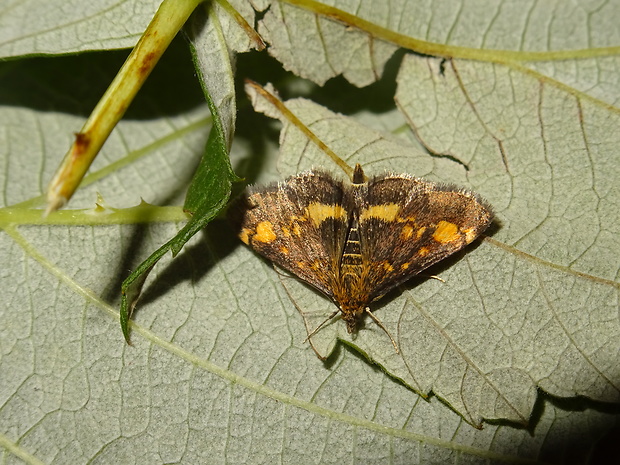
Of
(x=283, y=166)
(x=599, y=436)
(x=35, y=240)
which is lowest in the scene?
(x=35, y=240)

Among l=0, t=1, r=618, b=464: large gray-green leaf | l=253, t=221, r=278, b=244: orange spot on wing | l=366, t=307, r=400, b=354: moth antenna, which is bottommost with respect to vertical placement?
l=0, t=1, r=618, b=464: large gray-green leaf

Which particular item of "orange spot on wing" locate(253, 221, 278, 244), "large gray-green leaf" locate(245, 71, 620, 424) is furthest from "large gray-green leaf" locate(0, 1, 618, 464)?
"orange spot on wing" locate(253, 221, 278, 244)

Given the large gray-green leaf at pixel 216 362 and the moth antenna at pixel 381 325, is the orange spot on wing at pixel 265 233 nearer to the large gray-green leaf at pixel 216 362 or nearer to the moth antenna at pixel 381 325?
the large gray-green leaf at pixel 216 362

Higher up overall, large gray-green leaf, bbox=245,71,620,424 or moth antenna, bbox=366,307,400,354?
large gray-green leaf, bbox=245,71,620,424

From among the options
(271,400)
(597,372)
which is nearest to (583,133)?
(597,372)

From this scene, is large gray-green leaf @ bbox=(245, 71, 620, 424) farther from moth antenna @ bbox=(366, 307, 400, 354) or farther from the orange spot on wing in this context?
the orange spot on wing

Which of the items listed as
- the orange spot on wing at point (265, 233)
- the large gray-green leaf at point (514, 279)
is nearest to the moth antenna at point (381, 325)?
the large gray-green leaf at point (514, 279)

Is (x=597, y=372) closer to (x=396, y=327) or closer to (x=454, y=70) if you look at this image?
(x=396, y=327)

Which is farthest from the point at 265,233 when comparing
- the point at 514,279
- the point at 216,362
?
the point at 514,279

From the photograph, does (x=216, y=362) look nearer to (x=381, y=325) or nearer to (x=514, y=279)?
(x=381, y=325)
